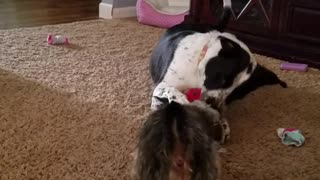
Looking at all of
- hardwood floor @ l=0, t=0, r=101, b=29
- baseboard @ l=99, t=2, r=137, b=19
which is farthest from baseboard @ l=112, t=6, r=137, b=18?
hardwood floor @ l=0, t=0, r=101, b=29

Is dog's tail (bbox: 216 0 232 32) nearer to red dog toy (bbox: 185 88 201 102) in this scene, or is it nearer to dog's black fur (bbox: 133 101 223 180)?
red dog toy (bbox: 185 88 201 102)

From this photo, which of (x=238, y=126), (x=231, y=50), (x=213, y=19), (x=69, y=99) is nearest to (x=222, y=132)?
(x=238, y=126)

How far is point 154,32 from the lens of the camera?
270cm

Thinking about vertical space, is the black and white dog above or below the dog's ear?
below

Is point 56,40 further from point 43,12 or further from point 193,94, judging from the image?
point 193,94

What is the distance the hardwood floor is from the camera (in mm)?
2955

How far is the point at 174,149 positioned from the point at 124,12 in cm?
221

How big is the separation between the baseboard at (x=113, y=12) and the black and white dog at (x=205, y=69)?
4.27ft

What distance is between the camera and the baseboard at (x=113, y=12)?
3029 mm

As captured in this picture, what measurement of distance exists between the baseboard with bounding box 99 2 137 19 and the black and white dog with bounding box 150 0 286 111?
4.27 ft

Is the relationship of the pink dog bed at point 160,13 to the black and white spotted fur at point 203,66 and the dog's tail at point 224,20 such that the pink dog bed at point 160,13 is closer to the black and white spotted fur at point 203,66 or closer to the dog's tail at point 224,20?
the dog's tail at point 224,20

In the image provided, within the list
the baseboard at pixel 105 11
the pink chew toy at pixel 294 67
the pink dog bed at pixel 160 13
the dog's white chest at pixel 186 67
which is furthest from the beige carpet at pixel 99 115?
the baseboard at pixel 105 11

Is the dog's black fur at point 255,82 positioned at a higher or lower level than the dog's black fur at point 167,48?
lower

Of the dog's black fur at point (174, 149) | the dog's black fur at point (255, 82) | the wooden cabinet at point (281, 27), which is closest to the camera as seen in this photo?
the dog's black fur at point (174, 149)
